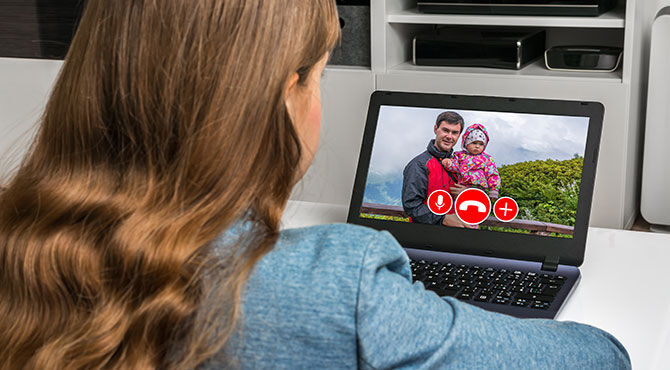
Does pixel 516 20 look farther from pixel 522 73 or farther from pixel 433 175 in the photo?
pixel 433 175

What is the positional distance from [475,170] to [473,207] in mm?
53

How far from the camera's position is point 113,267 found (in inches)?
21.5

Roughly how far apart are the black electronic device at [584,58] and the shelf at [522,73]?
0.01m

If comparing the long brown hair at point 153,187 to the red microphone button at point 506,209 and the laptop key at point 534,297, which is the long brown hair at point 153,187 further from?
the red microphone button at point 506,209

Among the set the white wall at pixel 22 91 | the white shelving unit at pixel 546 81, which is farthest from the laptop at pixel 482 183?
the white wall at pixel 22 91

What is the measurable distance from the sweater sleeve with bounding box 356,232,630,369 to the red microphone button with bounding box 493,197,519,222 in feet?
1.59

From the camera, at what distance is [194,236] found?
1.79 ft

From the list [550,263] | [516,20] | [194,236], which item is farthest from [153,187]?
[516,20]

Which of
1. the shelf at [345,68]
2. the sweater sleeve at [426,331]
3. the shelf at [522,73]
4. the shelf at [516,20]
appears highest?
the shelf at [516,20]

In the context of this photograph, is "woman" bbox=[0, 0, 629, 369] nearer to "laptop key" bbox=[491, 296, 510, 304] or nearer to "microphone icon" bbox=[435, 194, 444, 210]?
"laptop key" bbox=[491, 296, 510, 304]

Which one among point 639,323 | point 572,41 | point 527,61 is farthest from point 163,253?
point 572,41

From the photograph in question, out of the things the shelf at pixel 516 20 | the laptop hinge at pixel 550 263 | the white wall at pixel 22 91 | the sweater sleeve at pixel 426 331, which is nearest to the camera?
the sweater sleeve at pixel 426 331

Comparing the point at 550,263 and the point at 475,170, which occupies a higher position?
the point at 475,170

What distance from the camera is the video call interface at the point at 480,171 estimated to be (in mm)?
1133
